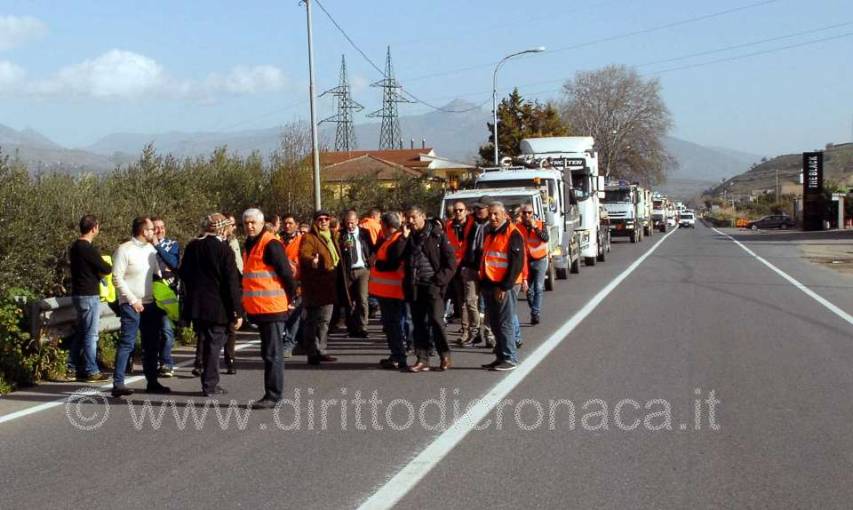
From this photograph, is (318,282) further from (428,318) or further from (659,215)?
(659,215)

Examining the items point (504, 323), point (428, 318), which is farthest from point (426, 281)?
point (504, 323)

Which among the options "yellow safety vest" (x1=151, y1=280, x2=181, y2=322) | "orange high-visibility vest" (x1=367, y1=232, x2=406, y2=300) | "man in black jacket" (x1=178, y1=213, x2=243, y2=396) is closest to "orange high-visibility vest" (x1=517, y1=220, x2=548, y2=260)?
"orange high-visibility vest" (x1=367, y1=232, x2=406, y2=300)

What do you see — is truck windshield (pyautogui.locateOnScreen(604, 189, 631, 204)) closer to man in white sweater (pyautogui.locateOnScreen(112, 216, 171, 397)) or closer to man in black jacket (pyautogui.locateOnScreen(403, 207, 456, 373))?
man in black jacket (pyautogui.locateOnScreen(403, 207, 456, 373))

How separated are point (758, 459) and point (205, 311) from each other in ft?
15.9

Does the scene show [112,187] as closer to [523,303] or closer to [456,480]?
[523,303]

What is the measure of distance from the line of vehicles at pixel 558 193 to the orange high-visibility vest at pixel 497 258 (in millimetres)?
6171

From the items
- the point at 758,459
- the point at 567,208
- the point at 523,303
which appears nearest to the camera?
the point at 758,459

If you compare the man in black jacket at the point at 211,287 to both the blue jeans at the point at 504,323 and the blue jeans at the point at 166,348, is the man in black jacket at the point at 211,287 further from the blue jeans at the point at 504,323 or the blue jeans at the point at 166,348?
the blue jeans at the point at 504,323

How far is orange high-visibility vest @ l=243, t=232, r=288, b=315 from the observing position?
29.1 ft

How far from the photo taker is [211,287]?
910 cm

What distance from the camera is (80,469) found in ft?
22.5

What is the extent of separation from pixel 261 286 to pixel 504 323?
9.63ft

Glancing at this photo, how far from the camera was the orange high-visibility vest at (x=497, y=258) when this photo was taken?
10.6 m

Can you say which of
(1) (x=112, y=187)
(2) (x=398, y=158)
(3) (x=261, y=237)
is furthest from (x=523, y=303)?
(2) (x=398, y=158)
